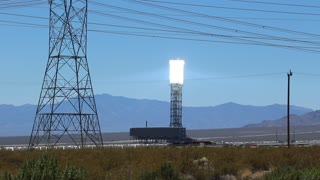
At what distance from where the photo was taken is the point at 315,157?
34844mm

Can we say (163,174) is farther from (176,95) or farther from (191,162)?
(176,95)

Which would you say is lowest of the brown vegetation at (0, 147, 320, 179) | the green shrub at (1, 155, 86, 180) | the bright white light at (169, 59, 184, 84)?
the brown vegetation at (0, 147, 320, 179)

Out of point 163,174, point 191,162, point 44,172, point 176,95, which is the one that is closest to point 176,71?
point 176,95

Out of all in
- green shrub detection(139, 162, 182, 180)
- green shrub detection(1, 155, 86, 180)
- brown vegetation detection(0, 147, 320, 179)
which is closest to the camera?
green shrub detection(1, 155, 86, 180)

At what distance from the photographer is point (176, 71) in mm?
132750

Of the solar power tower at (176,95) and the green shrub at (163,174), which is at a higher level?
the solar power tower at (176,95)

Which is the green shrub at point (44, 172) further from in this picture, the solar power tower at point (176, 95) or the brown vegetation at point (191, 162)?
the solar power tower at point (176, 95)

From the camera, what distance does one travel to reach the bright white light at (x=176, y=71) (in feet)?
431

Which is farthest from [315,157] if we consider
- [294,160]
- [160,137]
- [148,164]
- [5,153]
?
[160,137]

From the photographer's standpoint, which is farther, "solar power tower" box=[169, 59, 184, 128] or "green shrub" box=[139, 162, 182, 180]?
"solar power tower" box=[169, 59, 184, 128]

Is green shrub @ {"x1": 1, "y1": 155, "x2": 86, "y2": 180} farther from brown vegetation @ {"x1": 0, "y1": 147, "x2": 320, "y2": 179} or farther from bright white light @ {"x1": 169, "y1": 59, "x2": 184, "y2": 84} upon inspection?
bright white light @ {"x1": 169, "y1": 59, "x2": 184, "y2": 84}

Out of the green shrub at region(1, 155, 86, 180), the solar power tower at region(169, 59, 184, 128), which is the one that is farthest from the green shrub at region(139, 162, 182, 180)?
the solar power tower at region(169, 59, 184, 128)

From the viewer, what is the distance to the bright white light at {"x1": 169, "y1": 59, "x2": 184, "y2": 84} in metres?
131

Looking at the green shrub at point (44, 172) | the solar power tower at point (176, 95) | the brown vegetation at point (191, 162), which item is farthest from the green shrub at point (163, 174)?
Answer: the solar power tower at point (176, 95)
